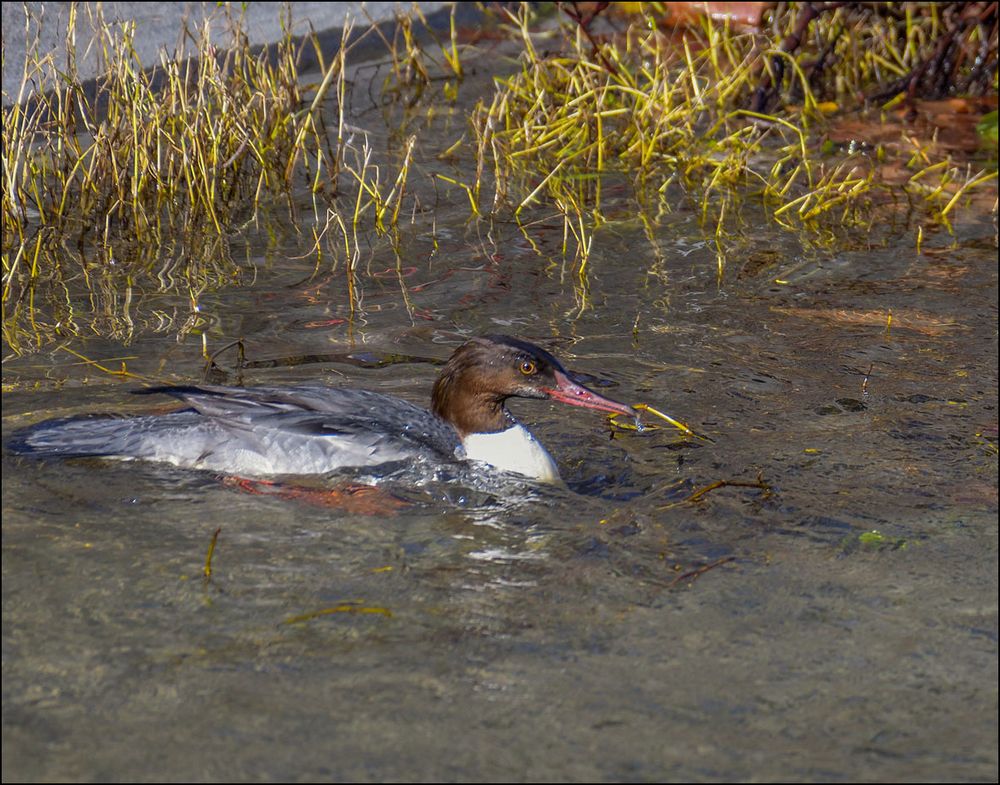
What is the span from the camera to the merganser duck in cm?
486

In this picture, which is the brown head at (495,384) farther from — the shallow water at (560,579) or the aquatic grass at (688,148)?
the aquatic grass at (688,148)

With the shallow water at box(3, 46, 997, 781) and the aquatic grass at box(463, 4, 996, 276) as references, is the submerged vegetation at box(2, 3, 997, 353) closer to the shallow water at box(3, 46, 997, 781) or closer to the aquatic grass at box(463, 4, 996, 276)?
the aquatic grass at box(463, 4, 996, 276)

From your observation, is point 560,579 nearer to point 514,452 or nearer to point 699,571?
point 699,571

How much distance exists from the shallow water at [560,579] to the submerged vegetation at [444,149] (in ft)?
2.55

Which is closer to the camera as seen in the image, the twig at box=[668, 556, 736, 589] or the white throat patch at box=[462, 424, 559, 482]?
the twig at box=[668, 556, 736, 589]

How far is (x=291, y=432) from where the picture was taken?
16.1ft

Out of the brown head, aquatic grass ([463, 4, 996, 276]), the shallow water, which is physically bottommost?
the shallow water

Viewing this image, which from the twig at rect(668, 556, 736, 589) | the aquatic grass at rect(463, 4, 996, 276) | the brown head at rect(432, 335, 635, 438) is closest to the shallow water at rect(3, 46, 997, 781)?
the twig at rect(668, 556, 736, 589)

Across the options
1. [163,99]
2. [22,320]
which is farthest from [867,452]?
[163,99]

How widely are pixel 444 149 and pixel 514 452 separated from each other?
3.93m

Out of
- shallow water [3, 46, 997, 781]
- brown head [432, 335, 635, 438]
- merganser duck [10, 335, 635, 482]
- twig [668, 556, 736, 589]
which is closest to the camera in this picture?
shallow water [3, 46, 997, 781]

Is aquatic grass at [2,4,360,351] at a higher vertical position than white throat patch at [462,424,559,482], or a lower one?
higher

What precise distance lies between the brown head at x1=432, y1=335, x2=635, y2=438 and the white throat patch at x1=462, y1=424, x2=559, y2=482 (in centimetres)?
5

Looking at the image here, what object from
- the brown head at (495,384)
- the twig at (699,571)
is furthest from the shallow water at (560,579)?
the brown head at (495,384)
